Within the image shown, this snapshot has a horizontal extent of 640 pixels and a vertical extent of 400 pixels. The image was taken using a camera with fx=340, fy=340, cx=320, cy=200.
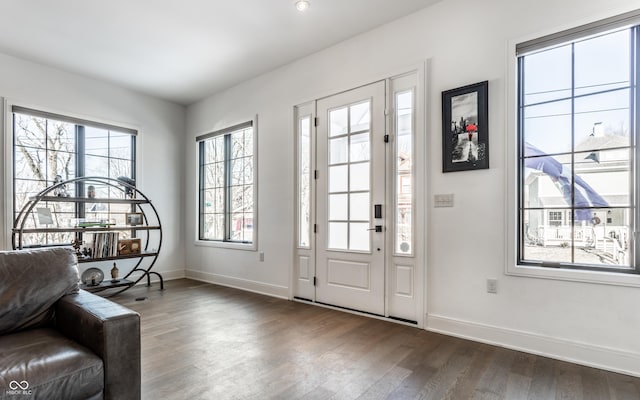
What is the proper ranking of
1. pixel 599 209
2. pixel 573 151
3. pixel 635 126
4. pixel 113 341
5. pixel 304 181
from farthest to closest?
pixel 304 181
pixel 573 151
pixel 599 209
pixel 635 126
pixel 113 341

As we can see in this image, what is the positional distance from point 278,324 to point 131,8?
325 cm

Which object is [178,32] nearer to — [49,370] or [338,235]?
[338,235]

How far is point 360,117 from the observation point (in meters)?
3.65

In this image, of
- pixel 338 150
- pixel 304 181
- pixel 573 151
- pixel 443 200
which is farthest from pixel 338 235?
pixel 573 151

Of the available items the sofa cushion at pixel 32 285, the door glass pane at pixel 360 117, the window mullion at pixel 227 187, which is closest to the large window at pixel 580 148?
the door glass pane at pixel 360 117

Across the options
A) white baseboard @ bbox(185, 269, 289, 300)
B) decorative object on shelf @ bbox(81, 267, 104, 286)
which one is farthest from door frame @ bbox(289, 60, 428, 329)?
decorative object on shelf @ bbox(81, 267, 104, 286)

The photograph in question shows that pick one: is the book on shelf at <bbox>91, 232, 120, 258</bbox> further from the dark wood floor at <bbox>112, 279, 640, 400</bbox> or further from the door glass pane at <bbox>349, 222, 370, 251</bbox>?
the door glass pane at <bbox>349, 222, 370, 251</bbox>

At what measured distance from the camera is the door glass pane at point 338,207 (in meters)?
3.77

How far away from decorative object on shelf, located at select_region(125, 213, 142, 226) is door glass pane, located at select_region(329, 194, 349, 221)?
9.63 feet

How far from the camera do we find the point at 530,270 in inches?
103

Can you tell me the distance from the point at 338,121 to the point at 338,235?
1.29 metres

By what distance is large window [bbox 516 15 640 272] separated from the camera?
7.77 ft

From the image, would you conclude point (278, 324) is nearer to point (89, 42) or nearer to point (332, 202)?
point (332, 202)

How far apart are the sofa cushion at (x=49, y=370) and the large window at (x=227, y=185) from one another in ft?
10.6
